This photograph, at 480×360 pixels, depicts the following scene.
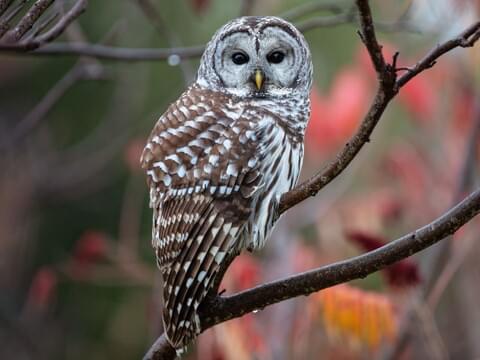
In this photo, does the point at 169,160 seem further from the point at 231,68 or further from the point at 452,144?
the point at 452,144

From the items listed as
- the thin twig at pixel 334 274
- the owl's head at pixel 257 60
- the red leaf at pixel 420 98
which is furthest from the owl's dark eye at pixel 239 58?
the red leaf at pixel 420 98

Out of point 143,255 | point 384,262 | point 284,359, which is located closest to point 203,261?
point 384,262

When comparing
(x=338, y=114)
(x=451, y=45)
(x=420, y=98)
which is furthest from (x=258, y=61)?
(x=420, y=98)

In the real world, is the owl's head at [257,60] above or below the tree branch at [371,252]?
above

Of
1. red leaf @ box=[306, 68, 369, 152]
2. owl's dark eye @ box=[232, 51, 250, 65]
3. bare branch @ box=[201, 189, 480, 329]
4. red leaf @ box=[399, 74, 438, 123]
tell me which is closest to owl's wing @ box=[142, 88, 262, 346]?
bare branch @ box=[201, 189, 480, 329]

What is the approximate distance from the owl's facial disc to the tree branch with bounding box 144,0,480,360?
643mm

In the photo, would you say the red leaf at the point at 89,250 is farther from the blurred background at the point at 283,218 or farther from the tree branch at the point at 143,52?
the tree branch at the point at 143,52

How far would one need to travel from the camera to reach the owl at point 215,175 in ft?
10.3

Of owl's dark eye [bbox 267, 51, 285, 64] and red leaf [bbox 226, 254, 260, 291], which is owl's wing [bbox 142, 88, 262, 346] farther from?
red leaf [bbox 226, 254, 260, 291]

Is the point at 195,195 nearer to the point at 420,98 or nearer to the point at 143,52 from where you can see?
the point at 143,52

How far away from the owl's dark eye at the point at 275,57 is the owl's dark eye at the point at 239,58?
0.09 m

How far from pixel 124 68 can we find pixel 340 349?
2.58 m

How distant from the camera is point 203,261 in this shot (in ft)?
10.2

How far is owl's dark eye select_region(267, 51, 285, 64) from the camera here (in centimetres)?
353
